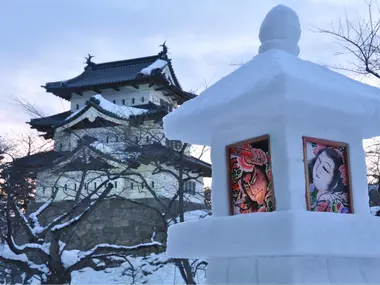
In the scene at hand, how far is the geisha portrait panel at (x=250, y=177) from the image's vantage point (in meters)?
2.41

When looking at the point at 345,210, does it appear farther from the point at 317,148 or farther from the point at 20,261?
the point at 20,261

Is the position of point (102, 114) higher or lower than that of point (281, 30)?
higher

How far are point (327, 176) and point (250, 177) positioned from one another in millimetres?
471

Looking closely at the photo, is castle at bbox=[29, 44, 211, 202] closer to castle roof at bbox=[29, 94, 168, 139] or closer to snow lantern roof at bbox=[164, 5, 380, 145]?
castle roof at bbox=[29, 94, 168, 139]

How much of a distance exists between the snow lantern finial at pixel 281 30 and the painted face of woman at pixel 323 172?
0.79 metres

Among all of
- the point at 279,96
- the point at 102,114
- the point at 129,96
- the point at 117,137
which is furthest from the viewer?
the point at 129,96

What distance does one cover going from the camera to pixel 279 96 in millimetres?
2203

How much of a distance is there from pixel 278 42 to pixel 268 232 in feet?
4.35

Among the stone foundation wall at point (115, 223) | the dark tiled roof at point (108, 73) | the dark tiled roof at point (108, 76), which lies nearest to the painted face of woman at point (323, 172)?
the stone foundation wall at point (115, 223)

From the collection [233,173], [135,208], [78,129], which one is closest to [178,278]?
[135,208]

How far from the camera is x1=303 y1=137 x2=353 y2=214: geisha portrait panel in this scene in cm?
235

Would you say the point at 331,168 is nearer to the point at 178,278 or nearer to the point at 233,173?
the point at 233,173

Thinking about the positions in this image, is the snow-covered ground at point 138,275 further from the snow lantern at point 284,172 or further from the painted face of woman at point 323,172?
the painted face of woman at point 323,172

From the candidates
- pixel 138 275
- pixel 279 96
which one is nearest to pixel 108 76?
pixel 138 275
